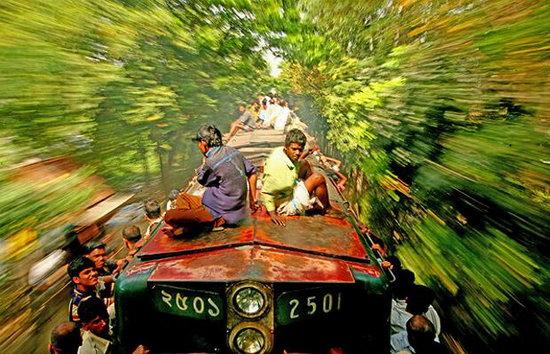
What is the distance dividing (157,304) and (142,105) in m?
5.83

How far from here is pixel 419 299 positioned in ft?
10.1

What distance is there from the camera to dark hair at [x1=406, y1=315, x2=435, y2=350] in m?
2.66

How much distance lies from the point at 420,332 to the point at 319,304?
0.94 m

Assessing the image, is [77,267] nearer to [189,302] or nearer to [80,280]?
[80,280]

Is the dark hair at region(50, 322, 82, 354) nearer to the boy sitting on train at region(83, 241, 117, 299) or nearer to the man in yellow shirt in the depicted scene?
the boy sitting on train at region(83, 241, 117, 299)

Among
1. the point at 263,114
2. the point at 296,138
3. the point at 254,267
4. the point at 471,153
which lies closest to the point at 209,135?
the point at 296,138

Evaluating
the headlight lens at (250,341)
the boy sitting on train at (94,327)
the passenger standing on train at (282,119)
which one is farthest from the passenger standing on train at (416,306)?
the passenger standing on train at (282,119)

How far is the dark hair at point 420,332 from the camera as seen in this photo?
2.66m

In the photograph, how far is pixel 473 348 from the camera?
288 centimetres

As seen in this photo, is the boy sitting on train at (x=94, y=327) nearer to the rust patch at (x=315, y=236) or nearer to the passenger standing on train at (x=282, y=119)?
the rust patch at (x=315, y=236)

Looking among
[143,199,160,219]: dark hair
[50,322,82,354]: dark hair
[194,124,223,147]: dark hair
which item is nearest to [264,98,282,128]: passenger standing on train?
[143,199,160,219]: dark hair

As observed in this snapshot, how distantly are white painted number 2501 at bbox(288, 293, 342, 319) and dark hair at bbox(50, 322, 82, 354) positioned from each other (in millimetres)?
1814

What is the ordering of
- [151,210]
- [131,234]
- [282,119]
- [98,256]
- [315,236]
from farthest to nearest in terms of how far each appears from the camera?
1. [282,119]
2. [151,210]
3. [131,234]
4. [98,256]
5. [315,236]

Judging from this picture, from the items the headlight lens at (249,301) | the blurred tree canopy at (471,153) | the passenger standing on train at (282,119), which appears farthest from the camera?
the passenger standing on train at (282,119)
